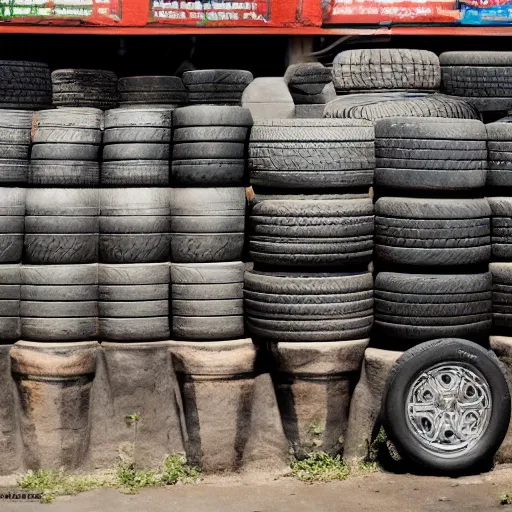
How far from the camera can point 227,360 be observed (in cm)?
732

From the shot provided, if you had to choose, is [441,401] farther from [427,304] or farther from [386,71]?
[386,71]

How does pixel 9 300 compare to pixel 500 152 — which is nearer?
pixel 9 300

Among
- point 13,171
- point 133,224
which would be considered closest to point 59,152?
point 13,171

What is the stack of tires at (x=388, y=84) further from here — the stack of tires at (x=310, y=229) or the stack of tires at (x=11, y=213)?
the stack of tires at (x=11, y=213)

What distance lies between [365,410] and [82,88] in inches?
131

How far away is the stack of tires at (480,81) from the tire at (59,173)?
9.09 feet

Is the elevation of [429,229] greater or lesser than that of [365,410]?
greater

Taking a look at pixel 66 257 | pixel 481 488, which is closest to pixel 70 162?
pixel 66 257

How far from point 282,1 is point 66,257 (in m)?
3.90

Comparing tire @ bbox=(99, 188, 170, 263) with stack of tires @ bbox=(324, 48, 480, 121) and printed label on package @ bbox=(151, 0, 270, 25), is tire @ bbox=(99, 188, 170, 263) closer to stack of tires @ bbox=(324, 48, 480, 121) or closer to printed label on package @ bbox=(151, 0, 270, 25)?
stack of tires @ bbox=(324, 48, 480, 121)

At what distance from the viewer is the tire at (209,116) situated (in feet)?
Answer: 24.0

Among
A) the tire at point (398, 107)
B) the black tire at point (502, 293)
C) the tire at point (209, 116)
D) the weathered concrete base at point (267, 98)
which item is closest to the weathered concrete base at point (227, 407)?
the tire at point (209, 116)

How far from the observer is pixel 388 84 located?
807cm

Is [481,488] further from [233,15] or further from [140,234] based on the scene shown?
[233,15]
